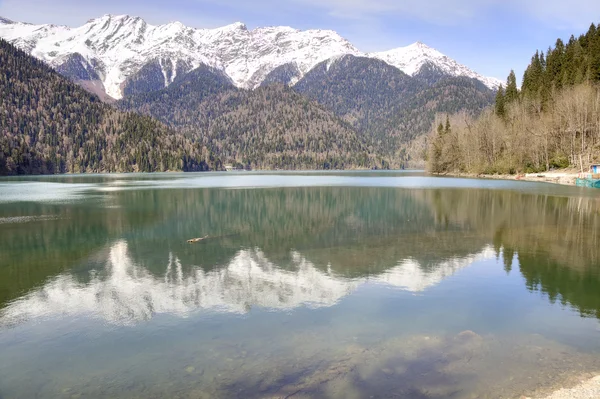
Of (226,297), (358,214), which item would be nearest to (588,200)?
(358,214)

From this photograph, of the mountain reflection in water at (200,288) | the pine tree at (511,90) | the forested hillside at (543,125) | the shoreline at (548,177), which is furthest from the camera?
the pine tree at (511,90)

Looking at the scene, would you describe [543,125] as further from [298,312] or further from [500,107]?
[298,312]

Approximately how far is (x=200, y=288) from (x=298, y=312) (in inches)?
219

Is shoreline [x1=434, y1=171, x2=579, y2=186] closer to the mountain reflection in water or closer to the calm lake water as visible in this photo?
the calm lake water

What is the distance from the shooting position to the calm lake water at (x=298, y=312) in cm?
1153

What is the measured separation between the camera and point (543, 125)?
356 ft

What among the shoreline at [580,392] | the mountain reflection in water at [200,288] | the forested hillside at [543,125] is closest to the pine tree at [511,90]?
the forested hillside at [543,125]

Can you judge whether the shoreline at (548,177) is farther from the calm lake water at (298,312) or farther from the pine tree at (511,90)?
the calm lake water at (298,312)

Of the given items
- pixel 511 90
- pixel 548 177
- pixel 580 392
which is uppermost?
pixel 511 90

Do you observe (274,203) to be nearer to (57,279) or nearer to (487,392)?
(57,279)

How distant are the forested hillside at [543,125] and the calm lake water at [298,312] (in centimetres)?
7727

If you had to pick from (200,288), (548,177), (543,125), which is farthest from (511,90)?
(200,288)

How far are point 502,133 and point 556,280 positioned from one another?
11789 centimetres

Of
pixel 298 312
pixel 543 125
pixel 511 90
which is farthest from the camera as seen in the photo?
pixel 511 90
